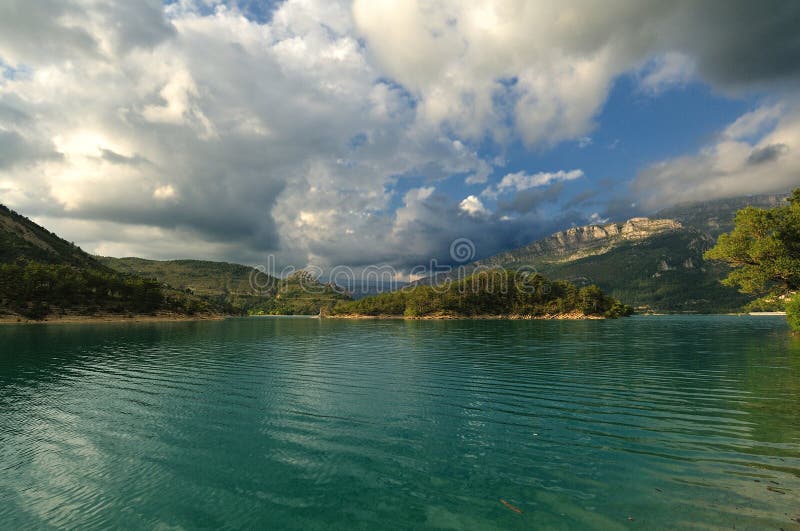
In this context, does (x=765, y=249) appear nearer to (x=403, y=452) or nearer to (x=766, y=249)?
(x=766, y=249)

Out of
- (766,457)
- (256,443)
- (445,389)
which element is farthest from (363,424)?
(766,457)

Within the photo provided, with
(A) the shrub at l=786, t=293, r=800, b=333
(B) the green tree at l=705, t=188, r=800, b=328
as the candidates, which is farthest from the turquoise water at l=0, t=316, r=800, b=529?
(A) the shrub at l=786, t=293, r=800, b=333

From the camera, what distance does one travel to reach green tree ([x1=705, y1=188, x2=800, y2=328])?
2702 inches

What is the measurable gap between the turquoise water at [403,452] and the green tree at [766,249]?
47.3 metres

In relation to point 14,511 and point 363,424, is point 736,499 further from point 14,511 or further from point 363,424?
point 14,511

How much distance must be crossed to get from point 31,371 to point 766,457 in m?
63.7

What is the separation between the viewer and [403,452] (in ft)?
57.4

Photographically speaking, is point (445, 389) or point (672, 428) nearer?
point (672, 428)

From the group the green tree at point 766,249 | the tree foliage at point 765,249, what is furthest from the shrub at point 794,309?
the tree foliage at point 765,249

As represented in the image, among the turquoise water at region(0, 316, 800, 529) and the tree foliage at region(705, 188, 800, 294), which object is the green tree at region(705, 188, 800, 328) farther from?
the turquoise water at region(0, 316, 800, 529)

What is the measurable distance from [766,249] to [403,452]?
87.4 metres

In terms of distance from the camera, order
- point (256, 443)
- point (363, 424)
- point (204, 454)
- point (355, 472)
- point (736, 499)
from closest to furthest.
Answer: point (736, 499) < point (355, 472) < point (204, 454) < point (256, 443) < point (363, 424)

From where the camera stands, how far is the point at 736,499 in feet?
39.8

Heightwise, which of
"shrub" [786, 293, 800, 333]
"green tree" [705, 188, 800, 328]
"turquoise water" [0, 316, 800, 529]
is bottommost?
"turquoise water" [0, 316, 800, 529]
